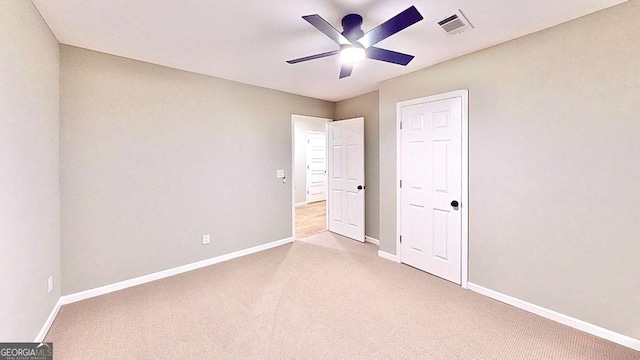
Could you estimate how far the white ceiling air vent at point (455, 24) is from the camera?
A: 200 cm

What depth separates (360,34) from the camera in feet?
6.35

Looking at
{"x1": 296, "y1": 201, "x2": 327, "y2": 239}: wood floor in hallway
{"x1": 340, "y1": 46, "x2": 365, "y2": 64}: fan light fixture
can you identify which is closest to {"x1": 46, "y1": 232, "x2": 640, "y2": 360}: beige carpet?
{"x1": 296, "y1": 201, "x2": 327, "y2": 239}: wood floor in hallway

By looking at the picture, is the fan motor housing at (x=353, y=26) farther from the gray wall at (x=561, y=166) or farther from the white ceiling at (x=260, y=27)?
the gray wall at (x=561, y=166)

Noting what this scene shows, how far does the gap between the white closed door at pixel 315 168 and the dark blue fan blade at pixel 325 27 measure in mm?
5985

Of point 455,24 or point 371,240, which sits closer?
point 455,24

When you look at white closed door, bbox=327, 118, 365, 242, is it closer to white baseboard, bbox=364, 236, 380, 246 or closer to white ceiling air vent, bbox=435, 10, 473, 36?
white baseboard, bbox=364, 236, 380, 246

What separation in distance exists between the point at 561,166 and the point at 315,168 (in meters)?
6.33

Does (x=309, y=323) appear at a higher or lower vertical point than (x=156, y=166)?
lower

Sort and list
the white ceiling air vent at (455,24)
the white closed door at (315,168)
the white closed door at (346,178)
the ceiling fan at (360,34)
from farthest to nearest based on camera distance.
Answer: the white closed door at (315,168), the white closed door at (346,178), the white ceiling air vent at (455,24), the ceiling fan at (360,34)

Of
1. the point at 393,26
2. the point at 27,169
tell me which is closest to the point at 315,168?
the point at 393,26

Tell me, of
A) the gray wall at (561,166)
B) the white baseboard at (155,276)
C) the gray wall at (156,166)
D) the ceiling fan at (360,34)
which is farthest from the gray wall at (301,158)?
the ceiling fan at (360,34)

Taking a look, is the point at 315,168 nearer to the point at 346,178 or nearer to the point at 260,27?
the point at 346,178

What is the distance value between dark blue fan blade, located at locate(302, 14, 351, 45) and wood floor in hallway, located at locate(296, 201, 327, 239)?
3.45m

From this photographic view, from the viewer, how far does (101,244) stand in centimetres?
268
